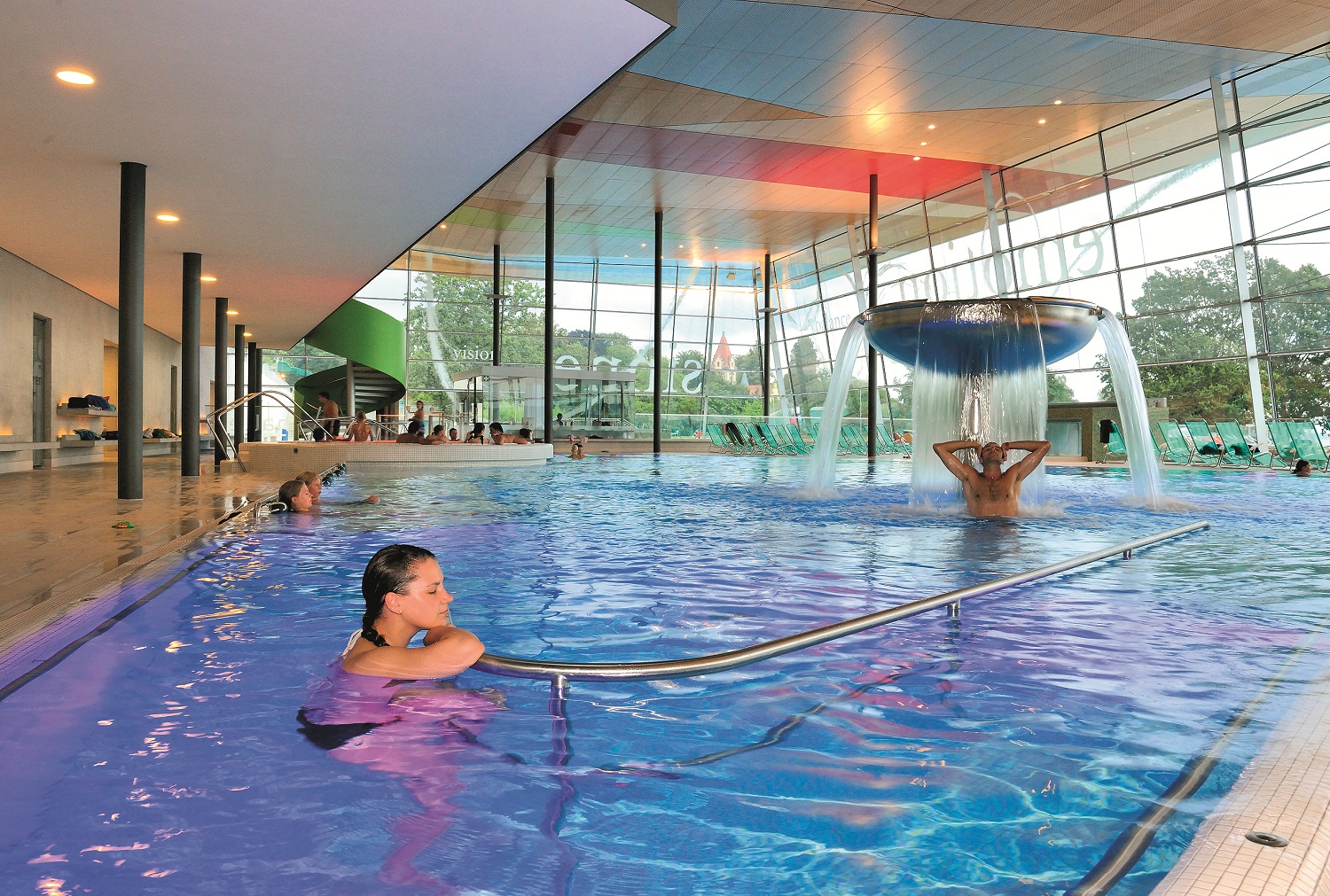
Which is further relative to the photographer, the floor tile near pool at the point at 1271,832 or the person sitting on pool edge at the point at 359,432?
the person sitting on pool edge at the point at 359,432

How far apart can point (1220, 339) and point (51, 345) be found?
69.1ft

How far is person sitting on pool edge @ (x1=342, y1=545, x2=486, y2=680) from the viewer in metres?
2.90

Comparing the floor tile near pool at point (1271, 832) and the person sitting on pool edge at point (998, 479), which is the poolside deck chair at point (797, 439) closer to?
the person sitting on pool edge at point (998, 479)

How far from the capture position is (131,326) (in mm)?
9320

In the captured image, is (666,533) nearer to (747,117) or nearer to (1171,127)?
(747,117)

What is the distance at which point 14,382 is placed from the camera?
47.1 feet

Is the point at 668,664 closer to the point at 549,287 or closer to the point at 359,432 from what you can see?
the point at 359,432

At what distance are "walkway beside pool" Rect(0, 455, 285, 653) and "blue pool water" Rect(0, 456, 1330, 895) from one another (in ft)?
0.98

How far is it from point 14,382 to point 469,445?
23.9 ft

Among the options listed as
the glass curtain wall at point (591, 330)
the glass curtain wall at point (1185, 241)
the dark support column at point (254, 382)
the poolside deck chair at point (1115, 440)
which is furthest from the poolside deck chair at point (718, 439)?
the dark support column at point (254, 382)

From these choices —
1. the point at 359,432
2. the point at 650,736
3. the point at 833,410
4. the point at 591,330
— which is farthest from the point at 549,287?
the point at 650,736

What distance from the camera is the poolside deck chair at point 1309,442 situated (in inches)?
603

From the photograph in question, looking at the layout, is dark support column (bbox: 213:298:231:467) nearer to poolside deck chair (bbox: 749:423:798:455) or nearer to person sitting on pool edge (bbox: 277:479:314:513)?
person sitting on pool edge (bbox: 277:479:314:513)

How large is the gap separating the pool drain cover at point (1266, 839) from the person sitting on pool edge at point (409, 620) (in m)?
2.03
